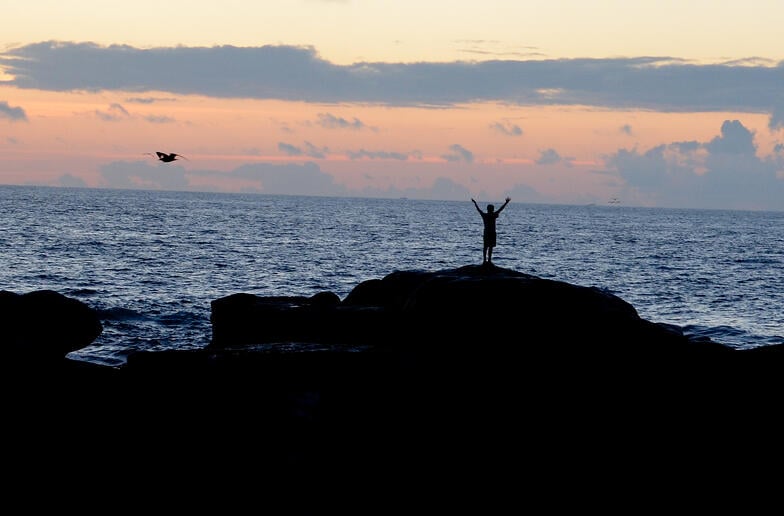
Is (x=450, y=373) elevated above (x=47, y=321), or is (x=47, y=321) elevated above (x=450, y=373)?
(x=450, y=373)

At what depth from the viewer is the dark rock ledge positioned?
15.7 metres

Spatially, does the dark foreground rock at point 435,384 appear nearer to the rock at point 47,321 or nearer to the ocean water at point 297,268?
the rock at point 47,321

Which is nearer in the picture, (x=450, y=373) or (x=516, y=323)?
(x=450, y=373)

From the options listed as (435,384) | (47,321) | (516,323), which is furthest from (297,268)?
(435,384)

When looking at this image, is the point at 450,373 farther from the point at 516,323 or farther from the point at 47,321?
the point at 47,321

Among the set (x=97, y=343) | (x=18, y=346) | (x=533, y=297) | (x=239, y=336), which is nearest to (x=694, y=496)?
(x=533, y=297)

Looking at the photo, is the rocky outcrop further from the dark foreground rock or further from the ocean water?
the ocean water

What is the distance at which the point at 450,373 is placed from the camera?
54.9 ft

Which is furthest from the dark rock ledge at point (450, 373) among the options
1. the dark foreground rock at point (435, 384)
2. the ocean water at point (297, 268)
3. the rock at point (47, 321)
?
the ocean water at point (297, 268)

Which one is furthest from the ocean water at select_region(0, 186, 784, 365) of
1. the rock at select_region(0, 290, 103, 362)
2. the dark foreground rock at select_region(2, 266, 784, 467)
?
the dark foreground rock at select_region(2, 266, 784, 467)

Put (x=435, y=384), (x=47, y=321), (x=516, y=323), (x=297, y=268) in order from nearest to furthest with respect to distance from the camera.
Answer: (x=435, y=384)
(x=516, y=323)
(x=47, y=321)
(x=297, y=268)

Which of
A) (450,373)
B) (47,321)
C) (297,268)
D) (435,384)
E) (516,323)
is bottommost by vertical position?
(297,268)

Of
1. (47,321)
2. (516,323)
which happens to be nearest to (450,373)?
(516,323)

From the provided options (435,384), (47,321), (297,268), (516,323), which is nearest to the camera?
(435,384)
